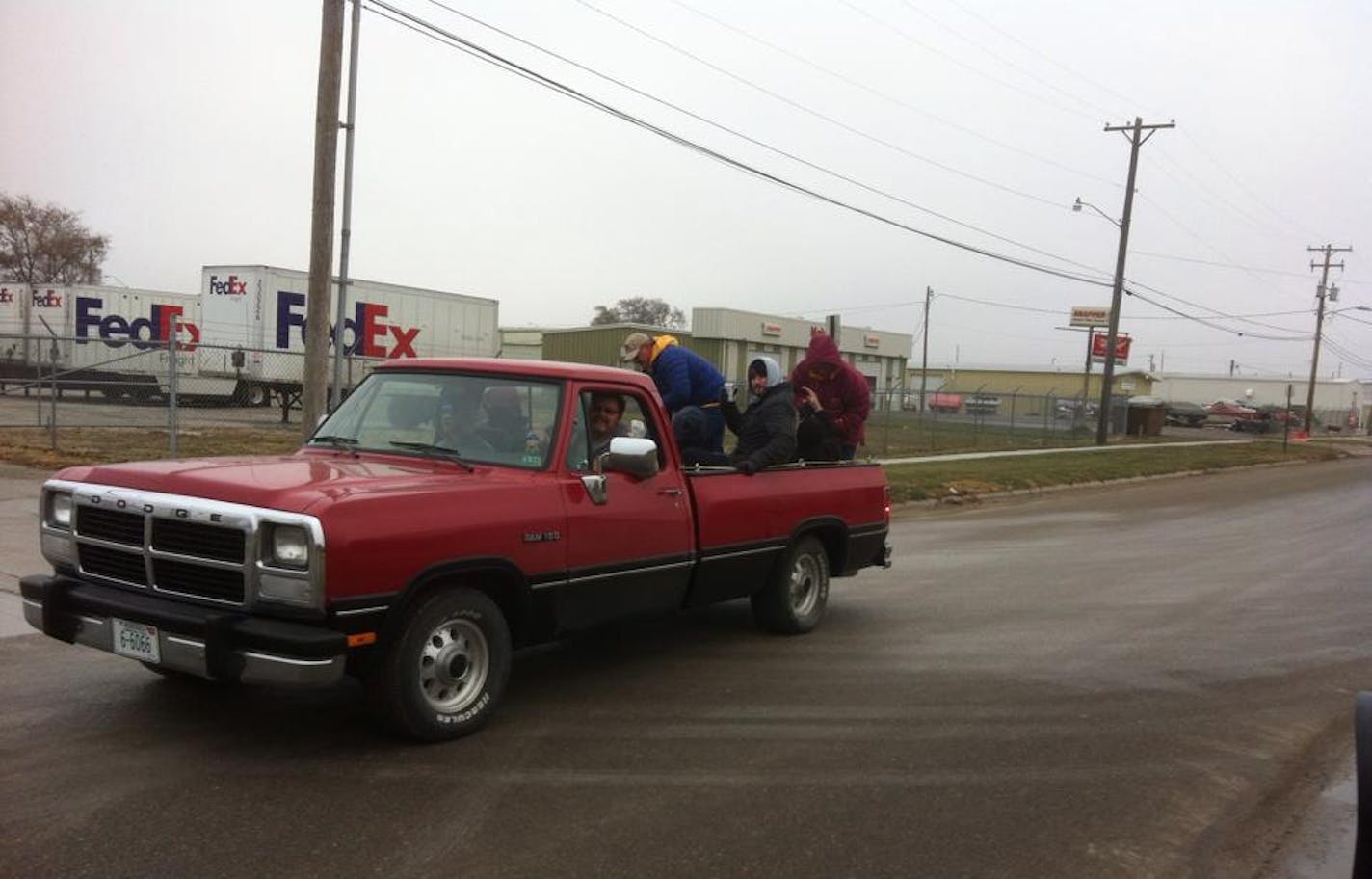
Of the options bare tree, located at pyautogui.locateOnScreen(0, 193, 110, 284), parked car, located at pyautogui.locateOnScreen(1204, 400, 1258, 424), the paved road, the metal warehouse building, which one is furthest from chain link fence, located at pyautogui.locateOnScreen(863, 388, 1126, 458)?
bare tree, located at pyautogui.locateOnScreen(0, 193, 110, 284)

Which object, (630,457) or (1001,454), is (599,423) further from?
(1001,454)

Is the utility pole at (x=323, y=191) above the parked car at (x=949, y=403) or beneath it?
above

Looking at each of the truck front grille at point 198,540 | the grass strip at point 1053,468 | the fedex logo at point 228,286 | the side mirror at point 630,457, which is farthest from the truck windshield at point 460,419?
the fedex logo at point 228,286

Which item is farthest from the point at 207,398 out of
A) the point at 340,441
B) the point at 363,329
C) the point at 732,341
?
the point at 732,341

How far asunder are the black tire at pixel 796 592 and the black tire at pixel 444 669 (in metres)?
2.54

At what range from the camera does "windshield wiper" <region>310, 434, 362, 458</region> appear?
207 inches

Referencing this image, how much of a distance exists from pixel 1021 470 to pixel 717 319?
132 feet

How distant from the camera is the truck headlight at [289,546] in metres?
3.90

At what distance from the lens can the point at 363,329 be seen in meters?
29.2

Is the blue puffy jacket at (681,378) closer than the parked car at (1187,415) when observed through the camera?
Yes

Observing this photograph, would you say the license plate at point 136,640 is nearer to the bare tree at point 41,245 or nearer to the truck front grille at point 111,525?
the truck front grille at point 111,525

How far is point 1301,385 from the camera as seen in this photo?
342ft

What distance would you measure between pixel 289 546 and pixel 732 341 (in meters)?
58.5

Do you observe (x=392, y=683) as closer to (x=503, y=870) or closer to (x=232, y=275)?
(x=503, y=870)
